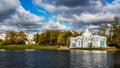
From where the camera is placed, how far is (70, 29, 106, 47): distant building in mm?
152000

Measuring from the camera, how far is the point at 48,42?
173 m

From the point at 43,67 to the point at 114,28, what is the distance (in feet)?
315

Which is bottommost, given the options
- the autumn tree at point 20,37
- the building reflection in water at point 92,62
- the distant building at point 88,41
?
the building reflection in water at point 92,62

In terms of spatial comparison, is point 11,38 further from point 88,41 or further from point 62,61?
point 62,61

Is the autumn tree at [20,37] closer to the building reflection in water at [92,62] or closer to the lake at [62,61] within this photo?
the lake at [62,61]

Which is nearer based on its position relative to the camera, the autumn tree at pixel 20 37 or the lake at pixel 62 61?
the lake at pixel 62 61

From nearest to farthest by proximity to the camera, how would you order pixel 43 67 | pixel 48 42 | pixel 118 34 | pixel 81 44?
pixel 43 67, pixel 118 34, pixel 81 44, pixel 48 42

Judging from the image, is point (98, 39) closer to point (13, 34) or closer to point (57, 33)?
point (57, 33)

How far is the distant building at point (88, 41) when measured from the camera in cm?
15200

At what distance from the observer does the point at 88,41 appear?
15688 cm

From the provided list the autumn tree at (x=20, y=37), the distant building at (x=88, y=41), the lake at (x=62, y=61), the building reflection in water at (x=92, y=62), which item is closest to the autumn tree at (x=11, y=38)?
the autumn tree at (x=20, y=37)

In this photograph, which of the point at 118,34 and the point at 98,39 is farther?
the point at 98,39

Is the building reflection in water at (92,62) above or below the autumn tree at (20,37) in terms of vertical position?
below

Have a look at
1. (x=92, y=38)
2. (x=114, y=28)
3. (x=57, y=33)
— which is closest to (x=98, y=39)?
(x=92, y=38)
